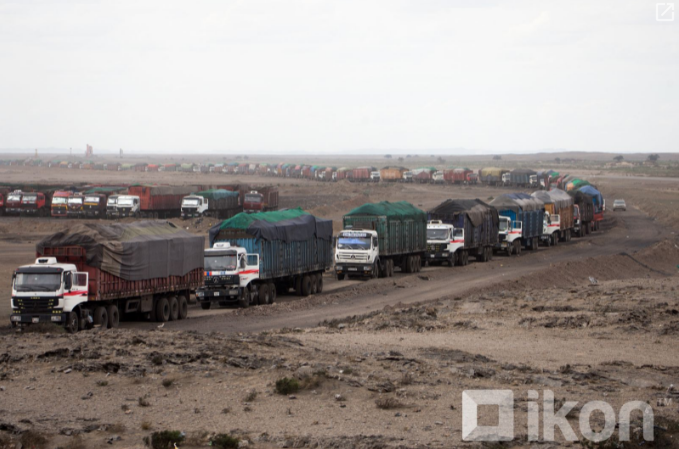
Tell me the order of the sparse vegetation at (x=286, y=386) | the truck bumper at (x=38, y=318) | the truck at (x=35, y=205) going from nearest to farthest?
the sparse vegetation at (x=286, y=386) → the truck bumper at (x=38, y=318) → the truck at (x=35, y=205)

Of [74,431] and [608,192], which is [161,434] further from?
[608,192]

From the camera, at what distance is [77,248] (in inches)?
1096

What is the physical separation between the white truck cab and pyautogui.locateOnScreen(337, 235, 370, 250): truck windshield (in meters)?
26.1

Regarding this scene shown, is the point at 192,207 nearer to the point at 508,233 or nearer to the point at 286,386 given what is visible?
the point at 508,233

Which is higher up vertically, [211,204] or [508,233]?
[211,204]

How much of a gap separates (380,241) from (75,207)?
154 ft

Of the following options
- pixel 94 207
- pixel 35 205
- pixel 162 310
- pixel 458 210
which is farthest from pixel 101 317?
pixel 35 205

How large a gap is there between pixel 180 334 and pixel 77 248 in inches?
251

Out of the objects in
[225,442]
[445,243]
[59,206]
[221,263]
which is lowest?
[59,206]

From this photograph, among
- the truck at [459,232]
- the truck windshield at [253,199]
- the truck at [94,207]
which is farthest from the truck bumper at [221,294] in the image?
the truck windshield at [253,199]

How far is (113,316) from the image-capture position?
2875 cm

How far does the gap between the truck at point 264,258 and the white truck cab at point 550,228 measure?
28.9 metres

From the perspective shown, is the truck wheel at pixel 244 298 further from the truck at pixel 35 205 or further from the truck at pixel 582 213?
the truck at pixel 35 205

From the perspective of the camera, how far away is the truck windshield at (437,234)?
51875 millimetres
